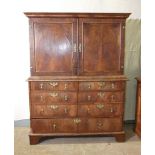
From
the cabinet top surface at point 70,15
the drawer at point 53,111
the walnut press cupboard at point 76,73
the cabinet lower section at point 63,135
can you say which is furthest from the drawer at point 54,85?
the cabinet top surface at point 70,15

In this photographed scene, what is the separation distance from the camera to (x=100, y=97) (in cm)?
275

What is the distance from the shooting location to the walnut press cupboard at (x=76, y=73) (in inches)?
105

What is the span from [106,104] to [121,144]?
574 millimetres

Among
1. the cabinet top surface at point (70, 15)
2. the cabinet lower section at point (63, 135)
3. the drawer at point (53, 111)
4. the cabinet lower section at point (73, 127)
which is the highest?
the cabinet top surface at point (70, 15)

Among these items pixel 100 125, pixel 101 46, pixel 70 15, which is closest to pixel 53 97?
Answer: pixel 100 125

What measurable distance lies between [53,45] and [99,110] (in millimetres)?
1016

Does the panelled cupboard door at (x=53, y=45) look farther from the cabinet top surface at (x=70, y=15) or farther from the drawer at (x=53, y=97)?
the drawer at (x=53, y=97)

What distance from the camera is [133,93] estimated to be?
11.3 feet

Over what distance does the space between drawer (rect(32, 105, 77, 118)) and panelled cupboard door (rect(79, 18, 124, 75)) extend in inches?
19.2

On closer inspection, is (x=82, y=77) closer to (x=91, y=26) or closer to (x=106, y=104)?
(x=106, y=104)

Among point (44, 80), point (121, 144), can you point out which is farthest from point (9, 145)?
point (121, 144)

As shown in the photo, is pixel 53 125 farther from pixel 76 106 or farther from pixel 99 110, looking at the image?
pixel 99 110

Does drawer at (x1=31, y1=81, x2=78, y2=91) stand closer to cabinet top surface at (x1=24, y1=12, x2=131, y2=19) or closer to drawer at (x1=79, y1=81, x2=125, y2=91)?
drawer at (x1=79, y1=81, x2=125, y2=91)

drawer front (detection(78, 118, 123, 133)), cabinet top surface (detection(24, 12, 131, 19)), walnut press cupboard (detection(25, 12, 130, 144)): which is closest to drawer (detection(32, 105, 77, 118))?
walnut press cupboard (detection(25, 12, 130, 144))
